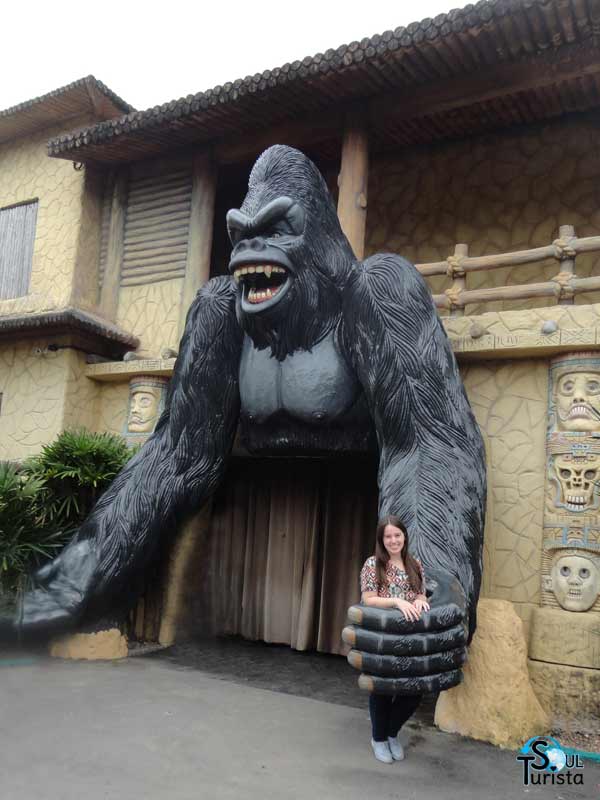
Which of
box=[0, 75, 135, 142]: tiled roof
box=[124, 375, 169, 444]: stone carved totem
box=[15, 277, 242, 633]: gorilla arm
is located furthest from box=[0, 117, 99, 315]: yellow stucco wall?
box=[15, 277, 242, 633]: gorilla arm

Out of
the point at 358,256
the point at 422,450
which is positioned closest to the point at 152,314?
the point at 358,256

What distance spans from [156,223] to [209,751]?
6040 millimetres

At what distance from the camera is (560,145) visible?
7879mm

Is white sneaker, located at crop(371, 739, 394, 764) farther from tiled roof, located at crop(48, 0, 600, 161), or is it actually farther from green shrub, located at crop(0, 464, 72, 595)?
tiled roof, located at crop(48, 0, 600, 161)

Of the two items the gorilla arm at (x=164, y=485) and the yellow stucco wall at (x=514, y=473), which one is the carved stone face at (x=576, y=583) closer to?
the yellow stucco wall at (x=514, y=473)

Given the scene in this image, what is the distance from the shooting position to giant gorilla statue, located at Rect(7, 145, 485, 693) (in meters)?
4.24

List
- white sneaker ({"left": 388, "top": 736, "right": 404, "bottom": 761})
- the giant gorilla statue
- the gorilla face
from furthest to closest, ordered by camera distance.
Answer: the gorilla face → the giant gorilla statue → white sneaker ({"left": 388, "top": 736, "right": 404, "bottom": 761})

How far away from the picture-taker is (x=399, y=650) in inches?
130

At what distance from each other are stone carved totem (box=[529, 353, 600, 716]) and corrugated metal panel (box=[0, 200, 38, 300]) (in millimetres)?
6546

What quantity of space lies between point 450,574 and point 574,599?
4.16ft

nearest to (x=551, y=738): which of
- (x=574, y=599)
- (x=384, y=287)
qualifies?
(x=574, y=599)

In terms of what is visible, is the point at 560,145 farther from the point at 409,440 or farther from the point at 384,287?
the point at 409,440

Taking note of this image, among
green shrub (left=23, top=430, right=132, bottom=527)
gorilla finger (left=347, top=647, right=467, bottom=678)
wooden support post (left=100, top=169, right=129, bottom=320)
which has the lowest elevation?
gorilla finger (left=347, top=647, right=467, bottom=678)

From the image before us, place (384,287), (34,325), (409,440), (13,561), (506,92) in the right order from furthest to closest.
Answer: (34,325), (506,92), (13,561), (384,287), (409,440)
